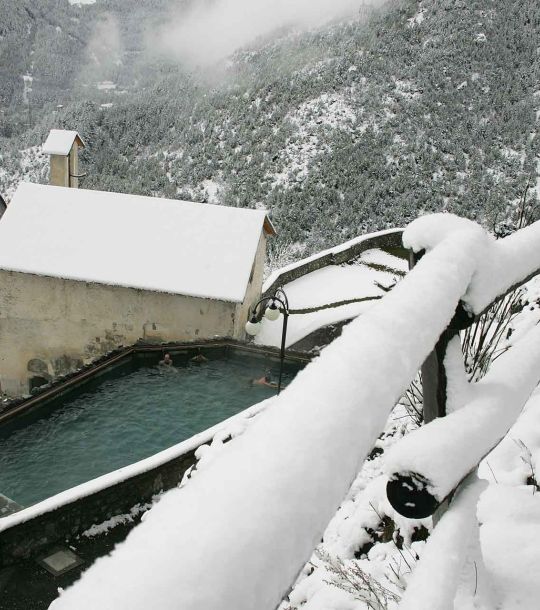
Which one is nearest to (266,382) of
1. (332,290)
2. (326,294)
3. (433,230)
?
(326,294)

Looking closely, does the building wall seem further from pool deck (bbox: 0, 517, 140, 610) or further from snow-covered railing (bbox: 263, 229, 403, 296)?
pool deck (bbox: 0, 517, 140, 610)

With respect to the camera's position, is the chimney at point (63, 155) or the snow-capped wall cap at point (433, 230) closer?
the snow-capped wall cap at point (433, 230)

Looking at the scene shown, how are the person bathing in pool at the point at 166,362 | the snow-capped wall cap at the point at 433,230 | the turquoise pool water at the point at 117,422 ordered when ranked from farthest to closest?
the person bathing in pool at the point at 166,362 → the turquoise pool water at the point at 117,422 → the snow-capped wall cap at the point at 433,230

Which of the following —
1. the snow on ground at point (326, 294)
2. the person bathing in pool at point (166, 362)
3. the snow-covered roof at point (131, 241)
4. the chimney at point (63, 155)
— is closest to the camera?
the person bathing in pool at point (166, 362)

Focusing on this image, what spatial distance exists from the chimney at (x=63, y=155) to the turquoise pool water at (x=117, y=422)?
11.3 meters

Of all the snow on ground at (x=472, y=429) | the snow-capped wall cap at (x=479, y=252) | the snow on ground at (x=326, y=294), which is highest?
the snow-capped wall cap at (x=479, y=252)

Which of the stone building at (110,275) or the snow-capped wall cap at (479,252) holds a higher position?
the snow-capped wall cap at (479,252)

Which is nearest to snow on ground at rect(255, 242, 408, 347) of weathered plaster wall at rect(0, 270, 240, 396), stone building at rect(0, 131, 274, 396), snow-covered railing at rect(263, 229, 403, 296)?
snow-covered railing at rect(263, 229, 403, 296)

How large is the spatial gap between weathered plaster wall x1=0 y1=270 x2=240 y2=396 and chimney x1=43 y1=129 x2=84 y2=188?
628cm

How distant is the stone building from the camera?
53.2 feet

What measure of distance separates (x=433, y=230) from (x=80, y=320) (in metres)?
16.3

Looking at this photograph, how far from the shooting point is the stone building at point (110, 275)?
16203 millimetres

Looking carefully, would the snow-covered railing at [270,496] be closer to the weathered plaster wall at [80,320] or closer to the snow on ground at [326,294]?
the weathered plaster wall at [80,320]

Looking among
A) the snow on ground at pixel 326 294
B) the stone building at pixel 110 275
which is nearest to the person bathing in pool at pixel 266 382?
the stone building at pixel 110 275
